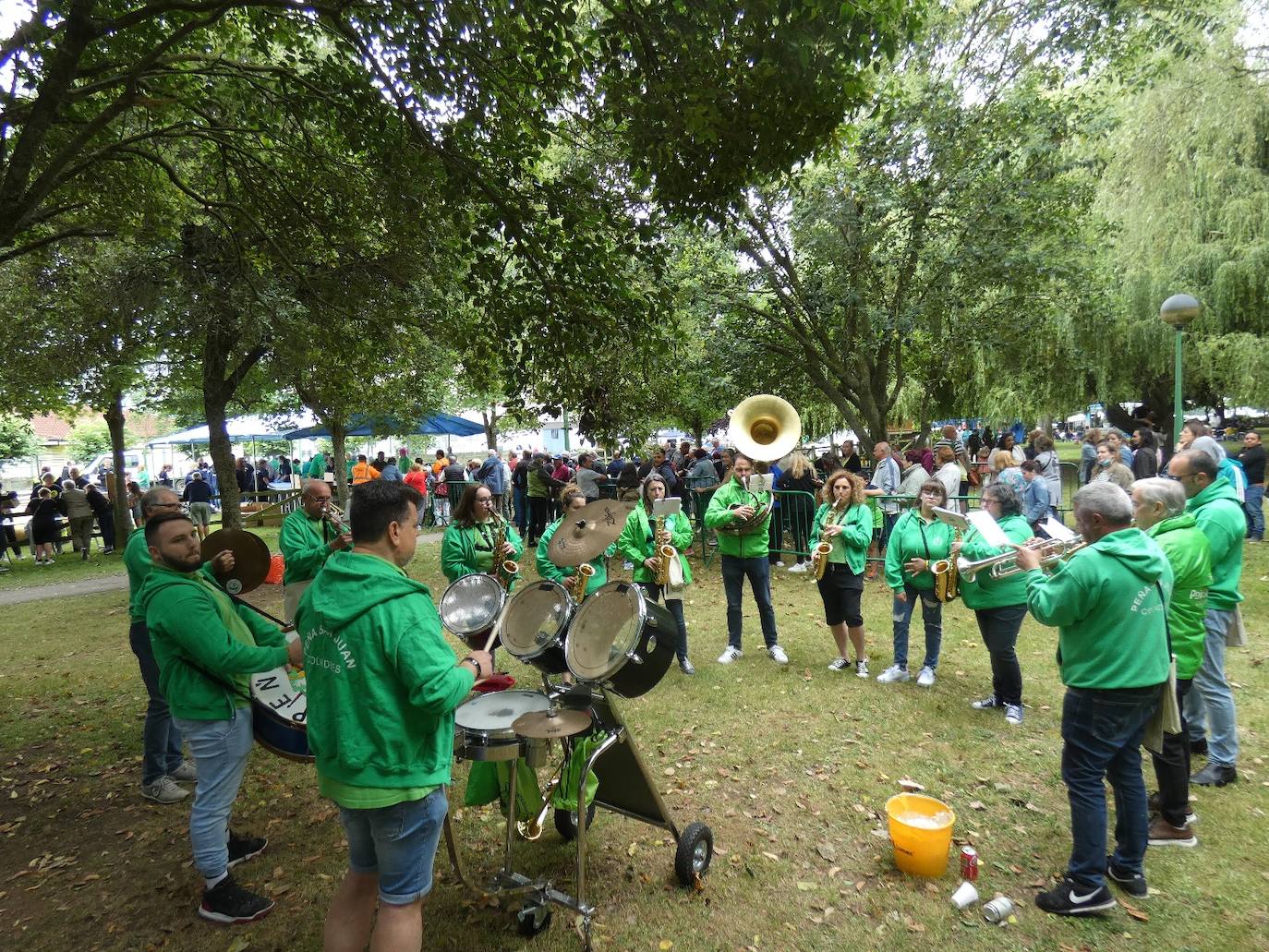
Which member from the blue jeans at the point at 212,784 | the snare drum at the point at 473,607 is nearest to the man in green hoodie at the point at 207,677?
the blue jeans at the point at 212,784

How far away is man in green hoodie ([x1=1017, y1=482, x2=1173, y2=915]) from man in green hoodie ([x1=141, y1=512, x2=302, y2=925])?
3689mm

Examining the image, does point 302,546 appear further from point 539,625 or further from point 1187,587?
point 1187,587

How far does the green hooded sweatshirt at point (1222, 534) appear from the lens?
4277 millimetres

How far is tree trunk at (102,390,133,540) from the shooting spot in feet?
52.4

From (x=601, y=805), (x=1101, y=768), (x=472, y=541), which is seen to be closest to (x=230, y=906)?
(x=601, y=805)

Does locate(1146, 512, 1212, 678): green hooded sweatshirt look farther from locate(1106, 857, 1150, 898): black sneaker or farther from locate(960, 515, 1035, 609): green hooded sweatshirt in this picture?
locate(960, 515, 1035, 609): green hooded sweatshirt

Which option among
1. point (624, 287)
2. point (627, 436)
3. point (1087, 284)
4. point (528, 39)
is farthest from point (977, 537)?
point (1087, 284)

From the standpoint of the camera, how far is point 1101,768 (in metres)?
3.33

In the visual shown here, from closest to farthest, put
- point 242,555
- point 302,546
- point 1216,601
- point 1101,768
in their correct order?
point 1101,768 → point 242,555 → point 1216,601 → point 302,546

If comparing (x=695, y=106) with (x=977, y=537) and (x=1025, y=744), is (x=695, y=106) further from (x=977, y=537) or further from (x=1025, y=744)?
(x=1025, y=744)

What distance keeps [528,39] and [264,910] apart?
5616 mm

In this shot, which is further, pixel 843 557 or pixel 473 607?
pixel 843 557

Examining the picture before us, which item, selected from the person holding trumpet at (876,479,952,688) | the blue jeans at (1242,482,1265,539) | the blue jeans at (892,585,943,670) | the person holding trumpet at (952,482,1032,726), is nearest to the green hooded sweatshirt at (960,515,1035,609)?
the person holding trumpet at (952,482,1032,726)

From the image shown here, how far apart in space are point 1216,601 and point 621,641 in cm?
378
